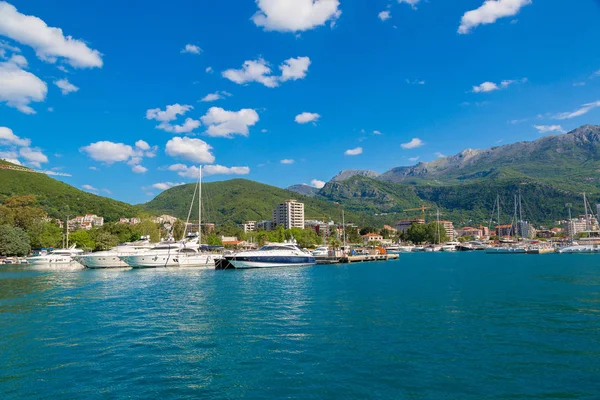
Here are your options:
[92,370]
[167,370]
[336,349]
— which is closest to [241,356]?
[167,370]

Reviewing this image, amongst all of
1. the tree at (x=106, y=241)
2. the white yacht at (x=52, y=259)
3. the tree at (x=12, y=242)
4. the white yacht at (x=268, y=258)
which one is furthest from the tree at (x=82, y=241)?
the white yacht at (x=268, y=258)

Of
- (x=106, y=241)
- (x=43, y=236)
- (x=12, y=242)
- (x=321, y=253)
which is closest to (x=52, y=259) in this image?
(x=12, y=242)

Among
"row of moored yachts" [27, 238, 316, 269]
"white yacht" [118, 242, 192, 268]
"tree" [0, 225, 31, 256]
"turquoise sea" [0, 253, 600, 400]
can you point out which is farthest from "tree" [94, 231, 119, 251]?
"turquoise sea" [0, 253, 600, 400]

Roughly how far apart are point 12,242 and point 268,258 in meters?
60.0

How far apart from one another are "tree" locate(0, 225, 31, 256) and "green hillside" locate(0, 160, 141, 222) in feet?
179

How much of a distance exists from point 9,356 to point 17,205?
104 metres

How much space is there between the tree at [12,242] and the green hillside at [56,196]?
54.6 m

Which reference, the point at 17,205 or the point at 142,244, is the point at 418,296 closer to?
the point at 142,244

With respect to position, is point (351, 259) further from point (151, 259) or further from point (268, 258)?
point (151, 259)

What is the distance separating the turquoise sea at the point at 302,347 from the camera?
12.3 meters

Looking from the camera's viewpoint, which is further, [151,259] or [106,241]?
[106,241]

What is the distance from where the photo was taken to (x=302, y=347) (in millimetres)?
16672

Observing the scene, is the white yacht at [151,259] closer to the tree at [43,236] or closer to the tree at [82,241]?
the tree at [82,241]

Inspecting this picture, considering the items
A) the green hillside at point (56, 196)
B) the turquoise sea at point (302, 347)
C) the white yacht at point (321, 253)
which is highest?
the green hillside at point (56, 196)
